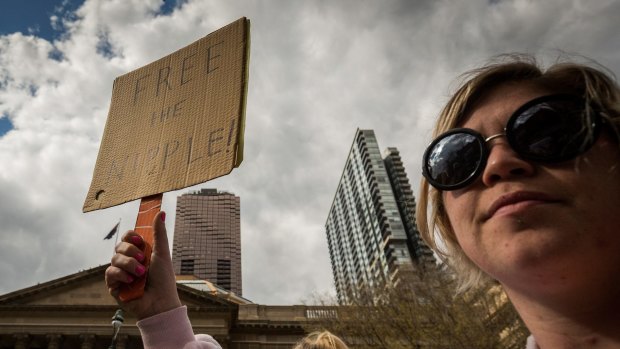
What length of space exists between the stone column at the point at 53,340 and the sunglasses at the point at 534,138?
29825 millimetres

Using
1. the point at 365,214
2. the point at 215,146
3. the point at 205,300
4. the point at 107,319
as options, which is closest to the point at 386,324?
the point at 205,300

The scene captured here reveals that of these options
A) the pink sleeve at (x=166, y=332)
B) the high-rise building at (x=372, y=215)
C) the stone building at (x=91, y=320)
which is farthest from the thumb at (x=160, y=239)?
the high-rise building at (x=372, y=215)

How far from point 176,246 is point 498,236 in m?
102

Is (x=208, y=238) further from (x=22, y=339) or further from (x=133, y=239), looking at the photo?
(x=133, y=239)

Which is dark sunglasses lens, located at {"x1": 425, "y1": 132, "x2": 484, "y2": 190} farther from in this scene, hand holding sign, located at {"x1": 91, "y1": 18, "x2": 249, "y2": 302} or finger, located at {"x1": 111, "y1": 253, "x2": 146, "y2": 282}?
finger, located at {"x1": 111, "y1": 253, "x2": 146, "y2": 282}

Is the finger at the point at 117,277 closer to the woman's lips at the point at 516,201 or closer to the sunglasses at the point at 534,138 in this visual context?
the sunglasses at the point at 534,138

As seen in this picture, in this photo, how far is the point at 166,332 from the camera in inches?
59.2

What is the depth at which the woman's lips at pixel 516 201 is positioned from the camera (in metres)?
1.02

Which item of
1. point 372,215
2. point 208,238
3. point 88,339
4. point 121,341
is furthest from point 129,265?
point 208,238

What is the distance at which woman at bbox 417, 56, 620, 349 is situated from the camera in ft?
3.14

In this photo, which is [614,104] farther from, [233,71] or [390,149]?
[390,149]

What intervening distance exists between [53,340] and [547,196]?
3035cm

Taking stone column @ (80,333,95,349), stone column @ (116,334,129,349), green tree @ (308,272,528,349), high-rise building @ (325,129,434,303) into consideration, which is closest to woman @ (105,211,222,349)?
green tree @ (308,272,528,349)

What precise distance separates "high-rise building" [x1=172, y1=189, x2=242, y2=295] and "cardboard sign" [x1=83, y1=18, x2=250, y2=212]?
315 ft
